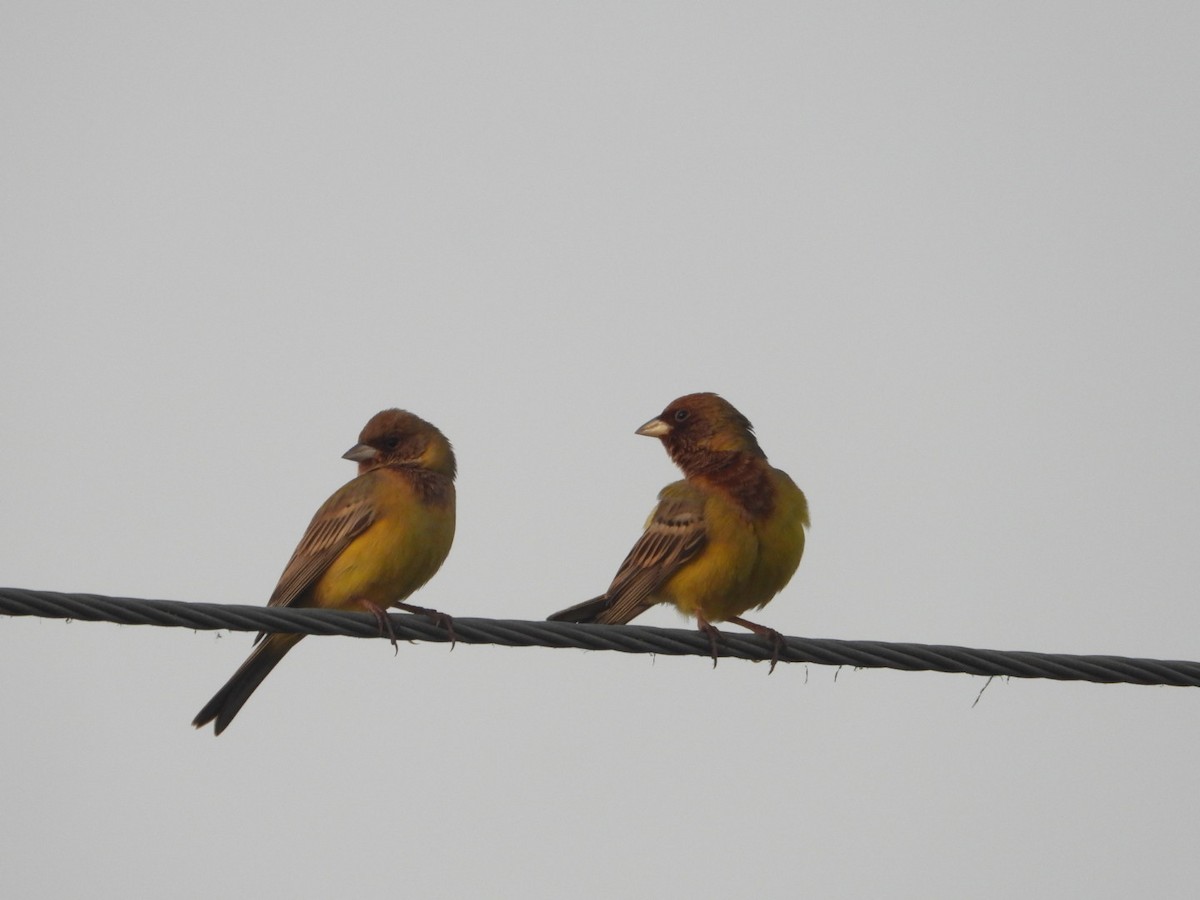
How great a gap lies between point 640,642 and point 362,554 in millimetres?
2356

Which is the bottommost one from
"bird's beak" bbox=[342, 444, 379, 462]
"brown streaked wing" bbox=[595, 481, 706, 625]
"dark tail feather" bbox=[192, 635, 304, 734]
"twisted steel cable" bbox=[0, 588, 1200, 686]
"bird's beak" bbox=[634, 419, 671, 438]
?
"dark tail feather" bbox=[192, 635, 304, 734]

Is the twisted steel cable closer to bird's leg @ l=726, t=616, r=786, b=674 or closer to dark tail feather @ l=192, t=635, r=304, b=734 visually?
bird's leg @ l=726, t=616, r=786, b=674

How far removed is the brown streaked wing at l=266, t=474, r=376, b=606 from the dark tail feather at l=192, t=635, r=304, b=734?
0.76 ft

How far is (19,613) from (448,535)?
321 centimetres

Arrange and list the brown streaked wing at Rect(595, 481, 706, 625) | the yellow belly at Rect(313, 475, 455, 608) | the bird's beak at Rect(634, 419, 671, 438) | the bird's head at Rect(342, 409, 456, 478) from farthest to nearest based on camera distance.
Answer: the bird's beak at Rect(634, 419, 671, 438), the bird's head at Rect(342, 409, 456, 478), the brown streaked wing at Rect(595, 481, 706, 625), the yellow belly at Rect(313, 475, 455, 608)

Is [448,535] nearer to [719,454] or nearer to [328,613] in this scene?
[719,454]

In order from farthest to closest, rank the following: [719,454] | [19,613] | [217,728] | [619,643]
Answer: [719,454] < [217,728] < [619,643] < [19,613]

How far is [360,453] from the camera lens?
29.0 ft

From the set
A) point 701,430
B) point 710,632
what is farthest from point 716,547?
point 701,430

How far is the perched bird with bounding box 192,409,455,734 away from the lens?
789 centimetres

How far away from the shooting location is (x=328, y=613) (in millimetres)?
5906

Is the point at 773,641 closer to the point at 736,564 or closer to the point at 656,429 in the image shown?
the point at 736,564

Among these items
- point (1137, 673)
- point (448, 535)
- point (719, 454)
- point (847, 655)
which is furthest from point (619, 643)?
point (719, 454)

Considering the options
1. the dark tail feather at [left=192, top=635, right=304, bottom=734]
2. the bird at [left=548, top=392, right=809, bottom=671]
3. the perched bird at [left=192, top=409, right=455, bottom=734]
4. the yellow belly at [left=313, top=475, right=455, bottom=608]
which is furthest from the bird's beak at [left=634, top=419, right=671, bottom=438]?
the dark tail feather at [left=192, top=635, right=304, bottom=734]
